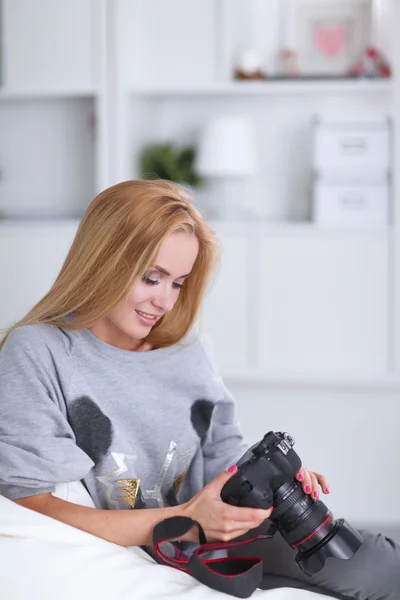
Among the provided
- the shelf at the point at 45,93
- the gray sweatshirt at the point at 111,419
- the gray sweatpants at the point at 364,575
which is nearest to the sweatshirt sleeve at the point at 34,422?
the gray sweatshirt at the point at 111,419

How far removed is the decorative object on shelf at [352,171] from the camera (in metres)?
2.80

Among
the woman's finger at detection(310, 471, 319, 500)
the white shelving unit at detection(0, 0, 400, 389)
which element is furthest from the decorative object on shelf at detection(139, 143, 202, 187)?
the woman's finger at detection(310, 471, 319, 500)

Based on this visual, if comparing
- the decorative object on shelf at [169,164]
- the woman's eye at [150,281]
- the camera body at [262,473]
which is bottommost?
the camera body at [262,473]

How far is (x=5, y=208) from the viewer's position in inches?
125

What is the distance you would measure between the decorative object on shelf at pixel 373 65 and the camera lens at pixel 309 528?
1909 mm

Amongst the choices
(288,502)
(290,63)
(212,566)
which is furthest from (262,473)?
(290,63)

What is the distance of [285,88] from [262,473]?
6.19ft

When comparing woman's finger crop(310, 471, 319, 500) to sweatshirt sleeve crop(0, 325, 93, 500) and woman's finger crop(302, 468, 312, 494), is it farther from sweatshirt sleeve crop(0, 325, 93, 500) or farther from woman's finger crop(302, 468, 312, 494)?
sweatshirt sleeve crop(0, 325, 93, 500)

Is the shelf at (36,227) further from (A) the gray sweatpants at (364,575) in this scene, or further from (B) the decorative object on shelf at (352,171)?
(A) the gray sweatpants at (364,575)

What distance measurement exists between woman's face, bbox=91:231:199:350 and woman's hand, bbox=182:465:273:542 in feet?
1.02

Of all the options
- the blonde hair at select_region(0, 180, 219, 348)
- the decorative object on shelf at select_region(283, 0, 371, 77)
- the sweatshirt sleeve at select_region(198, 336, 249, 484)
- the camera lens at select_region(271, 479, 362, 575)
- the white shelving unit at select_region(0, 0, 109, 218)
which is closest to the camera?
the camera lens at select_region(271, 479, 362, 575)

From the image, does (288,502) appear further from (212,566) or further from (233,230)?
(233,230)

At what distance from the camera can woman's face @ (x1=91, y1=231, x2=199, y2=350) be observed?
140 centimetres

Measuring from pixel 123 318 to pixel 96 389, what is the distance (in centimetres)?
12
